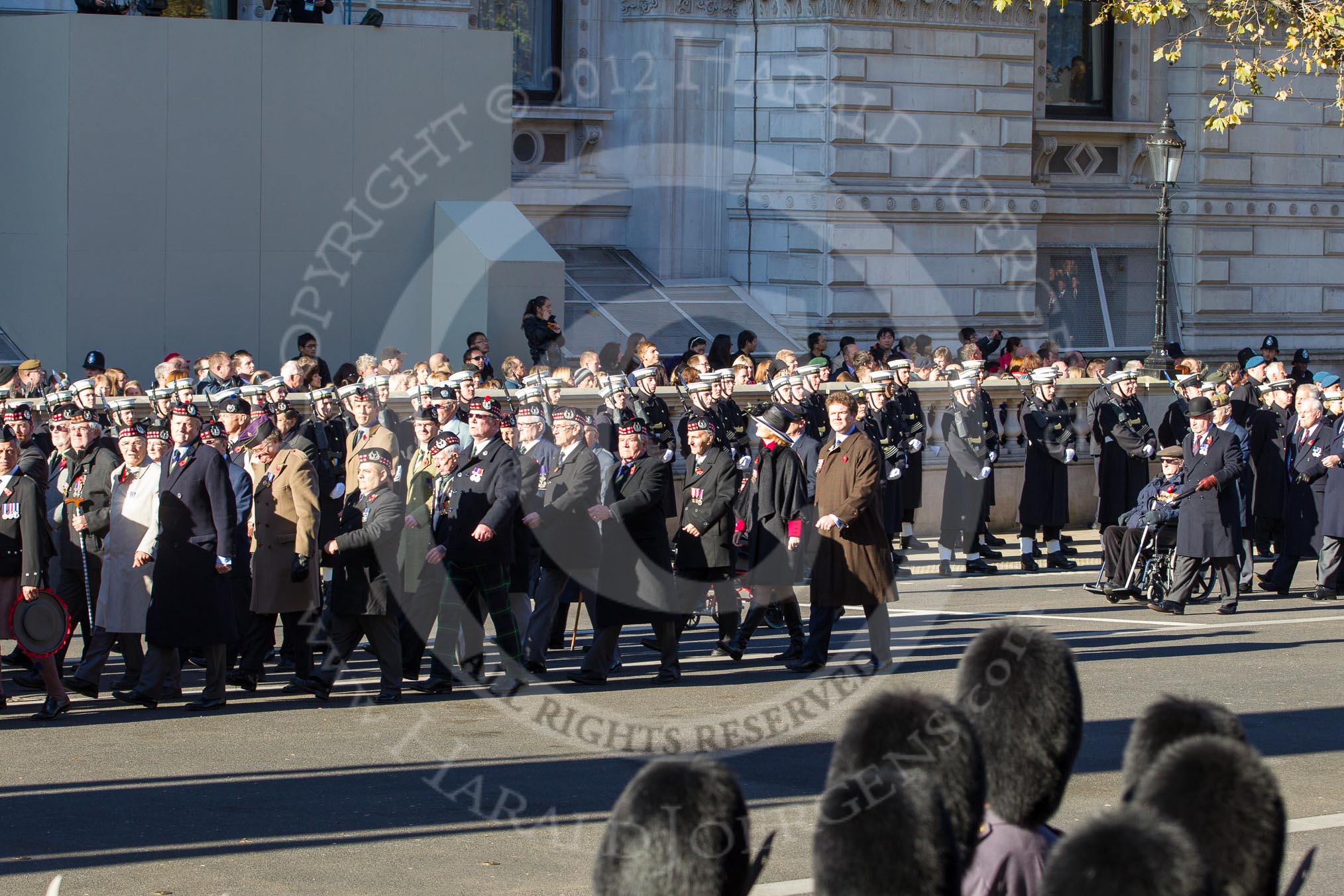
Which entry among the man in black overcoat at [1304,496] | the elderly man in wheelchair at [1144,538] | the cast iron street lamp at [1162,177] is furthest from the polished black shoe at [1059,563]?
the cast iron street lamp at [1162,177]

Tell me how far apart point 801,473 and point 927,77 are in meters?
14.6

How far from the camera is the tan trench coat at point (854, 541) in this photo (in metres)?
11.5

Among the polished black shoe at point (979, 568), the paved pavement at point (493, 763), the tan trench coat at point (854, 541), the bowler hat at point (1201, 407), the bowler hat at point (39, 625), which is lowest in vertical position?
the paved pavement at point (493, 763)

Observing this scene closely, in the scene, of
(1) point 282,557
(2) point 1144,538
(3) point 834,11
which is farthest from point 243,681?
(3) point 834,11

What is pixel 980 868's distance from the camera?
13.8 feet

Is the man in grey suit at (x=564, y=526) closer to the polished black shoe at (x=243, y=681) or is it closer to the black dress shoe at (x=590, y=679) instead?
the black dress shoe at (x=590, y=679)

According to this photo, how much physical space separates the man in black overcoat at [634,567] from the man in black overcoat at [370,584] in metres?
1.26

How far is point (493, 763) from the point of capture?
9.13 metres

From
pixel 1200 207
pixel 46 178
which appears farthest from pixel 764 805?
pixel 1200 207

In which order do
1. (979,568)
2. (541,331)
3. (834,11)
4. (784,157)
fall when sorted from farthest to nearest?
(784,157), (834,11), (541,331), (979,568)

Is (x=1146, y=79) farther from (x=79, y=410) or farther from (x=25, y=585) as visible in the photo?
(x=25, y=585)

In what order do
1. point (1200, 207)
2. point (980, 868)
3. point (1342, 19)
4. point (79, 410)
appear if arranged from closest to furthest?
point (980, 868) → point (79, 410) → point (1342, 19) → point (1200, 207)

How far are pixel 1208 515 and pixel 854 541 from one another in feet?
12.4

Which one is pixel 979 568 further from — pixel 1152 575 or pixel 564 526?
pixel 564 526
